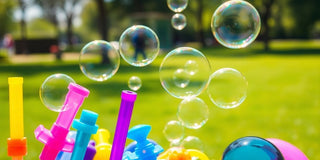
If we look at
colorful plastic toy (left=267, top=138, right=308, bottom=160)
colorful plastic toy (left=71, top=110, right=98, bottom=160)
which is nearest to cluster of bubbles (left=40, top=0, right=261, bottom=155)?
colorful plastic toy (left=267, top=138, right=308, bottom=160)

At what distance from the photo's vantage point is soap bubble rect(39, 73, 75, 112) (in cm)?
234

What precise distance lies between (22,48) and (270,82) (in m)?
25.1

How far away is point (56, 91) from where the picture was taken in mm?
2393

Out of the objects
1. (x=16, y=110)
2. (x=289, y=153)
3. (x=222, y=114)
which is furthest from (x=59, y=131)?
(x=222, y=114)

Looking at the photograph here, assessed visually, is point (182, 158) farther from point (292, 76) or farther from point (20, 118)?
point (292, 76)

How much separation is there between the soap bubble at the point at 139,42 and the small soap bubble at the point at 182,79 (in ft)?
0.83

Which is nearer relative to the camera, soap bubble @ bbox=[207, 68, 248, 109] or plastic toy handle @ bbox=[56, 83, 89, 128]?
plastic toy handle @ bbox=[56, 83, 89, 128]

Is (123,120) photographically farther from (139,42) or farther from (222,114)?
(222,114)

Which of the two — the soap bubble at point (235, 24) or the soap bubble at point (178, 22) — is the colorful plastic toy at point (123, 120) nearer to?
the soap bubble at point (235, 24)

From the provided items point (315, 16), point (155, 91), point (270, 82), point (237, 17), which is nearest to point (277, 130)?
point (237, 17)

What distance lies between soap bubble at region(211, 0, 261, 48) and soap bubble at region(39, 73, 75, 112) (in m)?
1.29

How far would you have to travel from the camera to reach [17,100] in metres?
1.85

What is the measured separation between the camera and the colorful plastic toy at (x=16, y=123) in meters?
1.83

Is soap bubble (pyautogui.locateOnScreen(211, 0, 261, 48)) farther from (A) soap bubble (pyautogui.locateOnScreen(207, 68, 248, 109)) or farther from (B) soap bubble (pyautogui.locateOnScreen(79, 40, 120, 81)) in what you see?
(B) soap bubble (pyautogui.locateOnScreen(79, 40, 120, 81))
